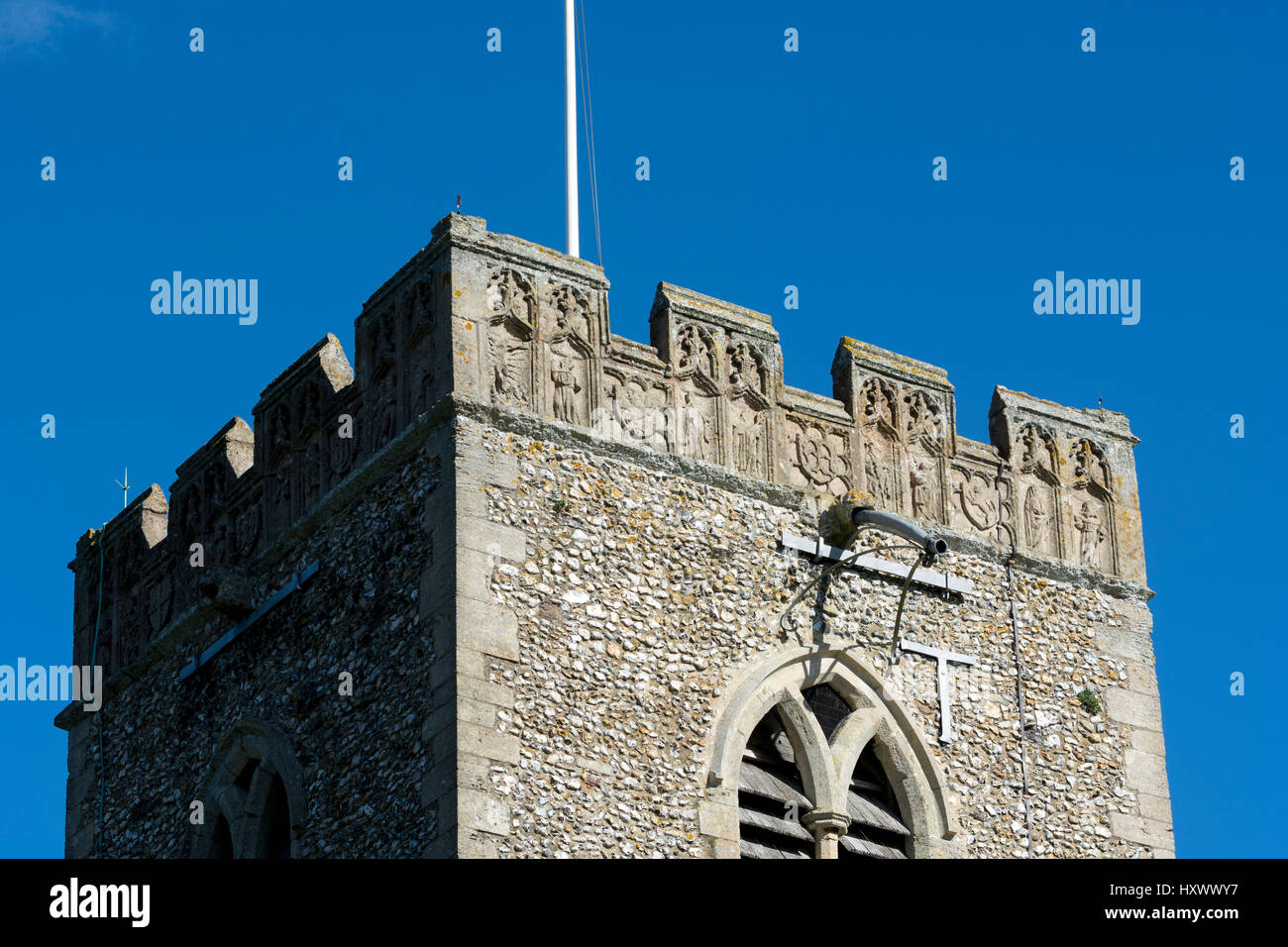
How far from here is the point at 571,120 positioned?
95.7ft

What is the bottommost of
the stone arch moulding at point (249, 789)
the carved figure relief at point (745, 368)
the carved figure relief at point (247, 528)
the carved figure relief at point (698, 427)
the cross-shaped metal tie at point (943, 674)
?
the stone arch moulding at point (249, 789)

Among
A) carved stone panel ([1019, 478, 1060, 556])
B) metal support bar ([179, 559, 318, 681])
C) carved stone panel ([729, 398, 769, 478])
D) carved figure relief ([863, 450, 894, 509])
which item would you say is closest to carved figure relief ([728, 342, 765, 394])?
carved stone panel ([729, 398, 769, 478])

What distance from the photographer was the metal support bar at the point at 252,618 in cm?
2675

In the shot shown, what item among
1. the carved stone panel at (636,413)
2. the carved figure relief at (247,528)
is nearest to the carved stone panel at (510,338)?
the carved stone panel at (636,413)

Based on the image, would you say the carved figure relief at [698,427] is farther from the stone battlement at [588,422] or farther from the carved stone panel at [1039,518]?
the carved stone panel at [1039,518]

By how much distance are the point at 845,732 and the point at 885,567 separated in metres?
1.63

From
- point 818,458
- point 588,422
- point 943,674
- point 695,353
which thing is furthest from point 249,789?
point 943,674

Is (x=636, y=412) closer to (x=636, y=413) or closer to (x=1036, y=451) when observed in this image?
(x=636, y=413)

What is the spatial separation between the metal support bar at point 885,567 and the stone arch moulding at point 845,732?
0.87 m

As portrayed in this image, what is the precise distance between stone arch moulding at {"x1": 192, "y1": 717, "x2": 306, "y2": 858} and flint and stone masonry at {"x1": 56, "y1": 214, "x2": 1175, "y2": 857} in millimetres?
37

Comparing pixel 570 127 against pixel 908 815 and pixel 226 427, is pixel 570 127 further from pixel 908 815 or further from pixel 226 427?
pixel 908 815

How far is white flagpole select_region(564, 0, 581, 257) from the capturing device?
28141 mm

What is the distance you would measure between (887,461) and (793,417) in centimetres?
105
